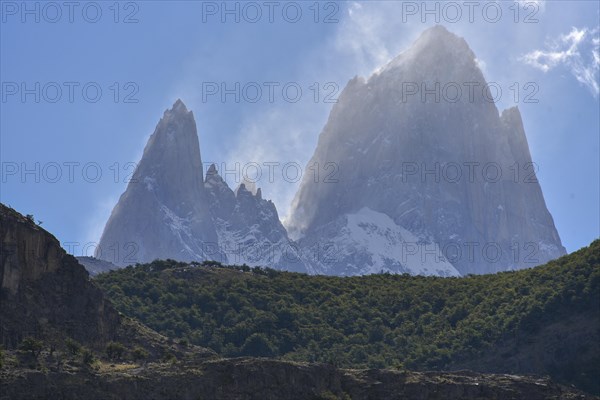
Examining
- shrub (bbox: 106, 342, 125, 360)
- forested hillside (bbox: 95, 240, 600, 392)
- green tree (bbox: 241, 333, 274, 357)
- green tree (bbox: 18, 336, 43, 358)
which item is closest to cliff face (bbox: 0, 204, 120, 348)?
shrub (bbox: 106, 342, 125, 360)

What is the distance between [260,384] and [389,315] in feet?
159

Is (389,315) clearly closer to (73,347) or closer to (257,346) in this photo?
(257,346)

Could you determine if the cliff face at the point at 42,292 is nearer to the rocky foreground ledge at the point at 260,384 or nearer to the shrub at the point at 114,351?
the shrub at the point at 114,351

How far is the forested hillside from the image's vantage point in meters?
101

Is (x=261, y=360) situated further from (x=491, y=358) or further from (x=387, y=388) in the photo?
(x=491, y=358)

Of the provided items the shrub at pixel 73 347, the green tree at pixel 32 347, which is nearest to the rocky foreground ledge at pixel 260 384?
the shrub at pixel 73 347

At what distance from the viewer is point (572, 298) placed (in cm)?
10500

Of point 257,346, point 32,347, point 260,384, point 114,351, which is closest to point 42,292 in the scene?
point 114,351

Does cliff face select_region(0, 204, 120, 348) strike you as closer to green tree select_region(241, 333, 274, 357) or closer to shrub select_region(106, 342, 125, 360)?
shrub select_region(106, 342, 125, 360)

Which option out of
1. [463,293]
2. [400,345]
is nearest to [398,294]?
[463,293]

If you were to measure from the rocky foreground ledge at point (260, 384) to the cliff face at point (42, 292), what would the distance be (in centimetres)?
453

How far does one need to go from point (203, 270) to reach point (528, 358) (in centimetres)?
3740

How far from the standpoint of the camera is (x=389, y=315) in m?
119

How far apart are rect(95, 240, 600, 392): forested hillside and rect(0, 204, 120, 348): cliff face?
23718 millimetres
